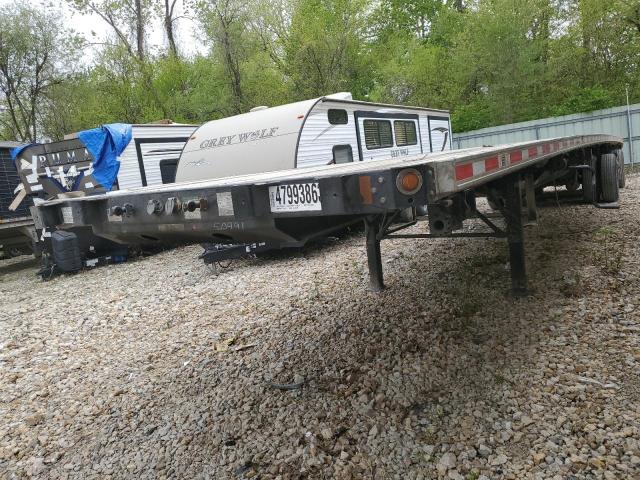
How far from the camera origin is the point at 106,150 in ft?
34.0

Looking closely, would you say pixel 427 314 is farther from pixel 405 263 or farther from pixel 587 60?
pixel 587 60

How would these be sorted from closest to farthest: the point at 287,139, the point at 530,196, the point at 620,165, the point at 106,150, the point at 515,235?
the point at 515,235 → the point at 530,196 → the point at 287,139 → the point at 620,165 → the point at 106,150

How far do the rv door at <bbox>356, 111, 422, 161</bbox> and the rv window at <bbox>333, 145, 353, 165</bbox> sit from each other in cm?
42

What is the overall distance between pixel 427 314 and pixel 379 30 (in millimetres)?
31715

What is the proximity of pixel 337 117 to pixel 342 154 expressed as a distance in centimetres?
68

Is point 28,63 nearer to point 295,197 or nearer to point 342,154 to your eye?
point 342,154

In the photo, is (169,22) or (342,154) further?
(169,22)

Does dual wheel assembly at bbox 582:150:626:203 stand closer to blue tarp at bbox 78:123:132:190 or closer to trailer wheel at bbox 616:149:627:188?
trailer wheel at bbox 616:149:627:188

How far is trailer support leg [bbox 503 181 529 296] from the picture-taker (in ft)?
14.0

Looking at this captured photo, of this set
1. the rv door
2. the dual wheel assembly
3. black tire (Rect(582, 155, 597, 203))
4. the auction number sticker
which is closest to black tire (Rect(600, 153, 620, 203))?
the dual wheel assembly

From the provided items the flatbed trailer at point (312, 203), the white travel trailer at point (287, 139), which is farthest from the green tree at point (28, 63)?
the flatbed trailer at point (312, 203)

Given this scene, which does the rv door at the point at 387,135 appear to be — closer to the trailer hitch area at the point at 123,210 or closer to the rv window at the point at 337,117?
the rv window at the point at 337,117

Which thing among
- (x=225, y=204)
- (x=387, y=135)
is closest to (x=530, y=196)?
(x=225, y=204)

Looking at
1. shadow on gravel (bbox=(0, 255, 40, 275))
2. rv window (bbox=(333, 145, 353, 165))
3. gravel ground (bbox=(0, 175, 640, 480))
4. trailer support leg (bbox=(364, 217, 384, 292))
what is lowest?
gravel ground (bbox=(0, 175, 640, 480))
